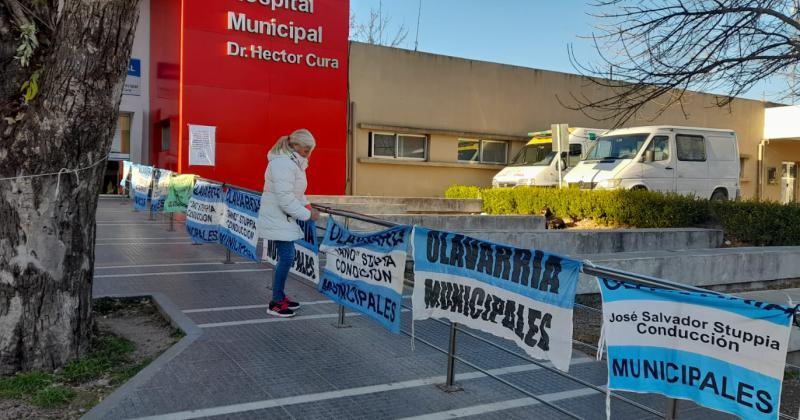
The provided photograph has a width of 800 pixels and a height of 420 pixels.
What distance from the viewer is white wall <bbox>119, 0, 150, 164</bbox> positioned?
21.3 metres

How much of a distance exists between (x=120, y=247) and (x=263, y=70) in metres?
9.14

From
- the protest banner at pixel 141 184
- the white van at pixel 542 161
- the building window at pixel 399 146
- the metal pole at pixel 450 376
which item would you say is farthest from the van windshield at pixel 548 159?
the metal pole at pixel 450 376

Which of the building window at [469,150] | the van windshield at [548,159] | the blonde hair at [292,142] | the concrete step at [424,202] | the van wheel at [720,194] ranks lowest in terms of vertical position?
the concrete step at [424,202]

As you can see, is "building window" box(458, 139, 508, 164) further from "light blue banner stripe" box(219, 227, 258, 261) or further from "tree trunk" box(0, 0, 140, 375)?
"tree trunk" box(0, 0, 140, 375)

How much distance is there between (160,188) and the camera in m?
13.4

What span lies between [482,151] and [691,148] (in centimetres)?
850

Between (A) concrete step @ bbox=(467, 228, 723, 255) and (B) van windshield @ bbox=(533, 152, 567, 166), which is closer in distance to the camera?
(A) concrete step @ bbox=(467, 228, 723, 255)

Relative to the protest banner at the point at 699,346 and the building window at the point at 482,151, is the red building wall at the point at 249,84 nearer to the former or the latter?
the building window at the point at 482,151

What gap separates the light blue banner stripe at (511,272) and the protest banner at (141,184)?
11.4 meters

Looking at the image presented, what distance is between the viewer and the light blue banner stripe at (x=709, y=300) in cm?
253

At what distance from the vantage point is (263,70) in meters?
18.3

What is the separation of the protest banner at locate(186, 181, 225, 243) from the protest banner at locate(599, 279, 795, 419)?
6.94m

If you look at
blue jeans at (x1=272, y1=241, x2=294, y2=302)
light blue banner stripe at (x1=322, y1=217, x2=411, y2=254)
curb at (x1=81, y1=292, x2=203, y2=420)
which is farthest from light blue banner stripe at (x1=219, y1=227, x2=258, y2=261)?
light blue banner stripe at (x1=322, y1=217, x2=411, y2=254)

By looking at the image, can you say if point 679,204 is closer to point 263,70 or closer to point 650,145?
point 650,145
